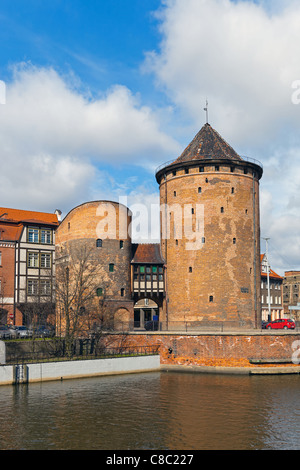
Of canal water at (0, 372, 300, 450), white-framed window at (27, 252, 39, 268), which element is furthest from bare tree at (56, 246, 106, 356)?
canal water at (0, 372, 300, 450)

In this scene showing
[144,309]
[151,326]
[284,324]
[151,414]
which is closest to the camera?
[151,414]

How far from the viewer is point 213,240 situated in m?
40.8

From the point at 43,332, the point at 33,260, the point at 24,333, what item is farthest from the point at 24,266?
the point at 24,333

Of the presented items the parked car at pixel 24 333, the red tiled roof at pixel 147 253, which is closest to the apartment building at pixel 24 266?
the parked car at pixel 24 333

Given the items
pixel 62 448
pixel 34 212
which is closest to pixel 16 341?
pixel 62 448

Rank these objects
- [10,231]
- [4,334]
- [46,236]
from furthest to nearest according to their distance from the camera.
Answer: [46,236] < [10,231] < [4,334]

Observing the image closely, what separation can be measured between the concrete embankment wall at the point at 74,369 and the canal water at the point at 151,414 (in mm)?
669

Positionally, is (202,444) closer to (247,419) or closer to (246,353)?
(247,419)

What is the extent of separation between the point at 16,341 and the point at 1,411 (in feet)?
42.8

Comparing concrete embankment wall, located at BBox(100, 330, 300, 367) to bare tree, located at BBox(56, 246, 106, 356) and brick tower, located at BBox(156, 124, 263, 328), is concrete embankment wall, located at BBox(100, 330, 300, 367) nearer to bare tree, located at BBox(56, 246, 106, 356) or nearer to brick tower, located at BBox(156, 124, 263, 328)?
brick tower, located at BBox(156, 124, 263, 328)

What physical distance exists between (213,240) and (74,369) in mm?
16818

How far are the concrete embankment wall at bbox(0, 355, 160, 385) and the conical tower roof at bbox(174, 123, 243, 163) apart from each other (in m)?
18.3

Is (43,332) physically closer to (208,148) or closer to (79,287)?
(79,287)
